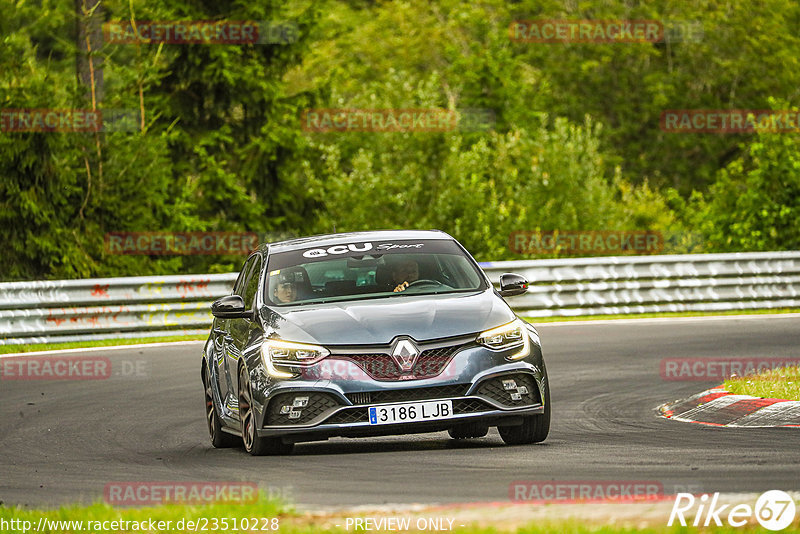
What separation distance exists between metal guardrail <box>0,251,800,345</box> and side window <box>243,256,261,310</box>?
10.3 metres

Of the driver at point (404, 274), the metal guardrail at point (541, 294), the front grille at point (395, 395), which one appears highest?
the driver at point (404, 274)

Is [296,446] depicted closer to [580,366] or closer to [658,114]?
[580,366]

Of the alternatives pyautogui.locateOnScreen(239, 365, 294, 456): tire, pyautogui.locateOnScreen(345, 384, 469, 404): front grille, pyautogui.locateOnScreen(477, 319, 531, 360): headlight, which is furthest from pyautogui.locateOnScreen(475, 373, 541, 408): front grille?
pyautogui.locateOnScreen(239, 365, 294, 456): tire

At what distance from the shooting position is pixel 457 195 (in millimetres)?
40156

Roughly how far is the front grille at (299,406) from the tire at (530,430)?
4.64 ft

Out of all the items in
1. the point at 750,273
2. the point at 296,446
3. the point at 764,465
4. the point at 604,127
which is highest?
the point at 764,465

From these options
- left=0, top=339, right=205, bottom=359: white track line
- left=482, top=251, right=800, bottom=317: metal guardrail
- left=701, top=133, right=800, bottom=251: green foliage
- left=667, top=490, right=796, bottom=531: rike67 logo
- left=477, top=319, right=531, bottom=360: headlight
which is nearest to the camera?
left=667, top=490, right=796, bottom=531: rike67 logo

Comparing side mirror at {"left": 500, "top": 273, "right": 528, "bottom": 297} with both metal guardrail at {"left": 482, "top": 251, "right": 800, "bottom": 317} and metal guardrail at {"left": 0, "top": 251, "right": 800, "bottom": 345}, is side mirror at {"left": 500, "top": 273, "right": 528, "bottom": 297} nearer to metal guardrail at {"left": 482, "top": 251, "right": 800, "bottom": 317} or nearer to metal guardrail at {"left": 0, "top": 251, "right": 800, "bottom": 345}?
metal guardrail at {"left": 0, "top": 251, "right": 800, "bottom": 345}

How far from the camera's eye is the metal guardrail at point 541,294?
862 inches

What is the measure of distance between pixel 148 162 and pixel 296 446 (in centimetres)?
1770

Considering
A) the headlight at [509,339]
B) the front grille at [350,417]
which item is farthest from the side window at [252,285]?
the headlight at [509,339]

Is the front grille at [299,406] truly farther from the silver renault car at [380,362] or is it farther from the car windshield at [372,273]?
the car windshield at [372,273]

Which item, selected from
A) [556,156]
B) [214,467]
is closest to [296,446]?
[214,467]

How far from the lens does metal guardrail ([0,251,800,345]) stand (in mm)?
21906
